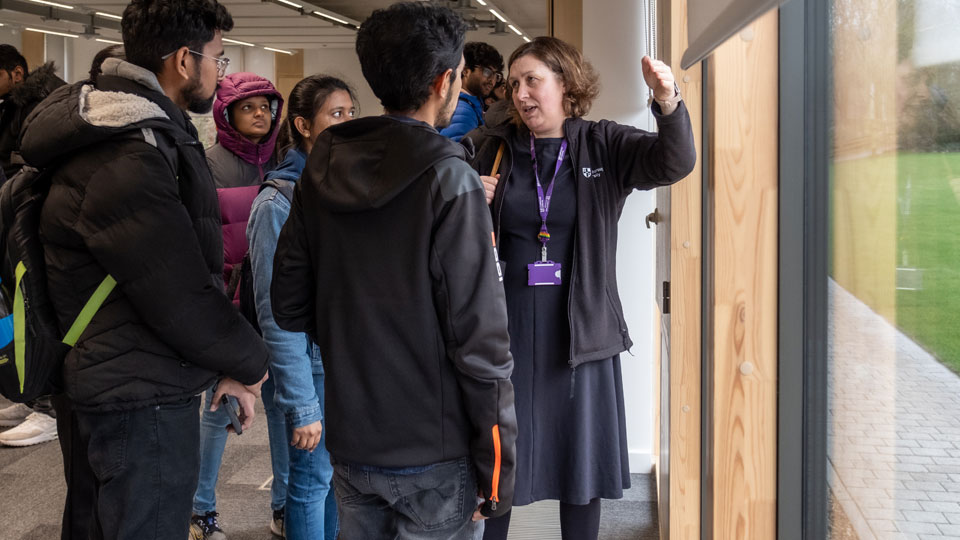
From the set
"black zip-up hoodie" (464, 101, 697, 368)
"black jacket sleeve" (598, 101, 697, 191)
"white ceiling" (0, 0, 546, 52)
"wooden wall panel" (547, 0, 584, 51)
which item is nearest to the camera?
"black jacket sleeve" (598, 101, 697, 191)

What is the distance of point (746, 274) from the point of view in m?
1.65

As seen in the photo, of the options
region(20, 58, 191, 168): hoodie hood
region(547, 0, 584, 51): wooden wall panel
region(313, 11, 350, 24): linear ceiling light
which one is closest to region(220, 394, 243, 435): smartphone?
region(20, 58, 191, 168): hoodie hood

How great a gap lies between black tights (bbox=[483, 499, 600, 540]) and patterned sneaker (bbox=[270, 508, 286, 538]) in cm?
101

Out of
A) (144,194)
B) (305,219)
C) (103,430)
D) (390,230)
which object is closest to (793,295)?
(390,230)

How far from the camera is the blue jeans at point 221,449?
2.66 metres

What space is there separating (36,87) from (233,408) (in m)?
3.00

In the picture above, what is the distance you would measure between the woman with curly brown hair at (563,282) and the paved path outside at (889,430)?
2.56ft

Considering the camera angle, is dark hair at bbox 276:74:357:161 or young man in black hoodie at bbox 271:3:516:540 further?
dark hair at bbox 276:74:357:161

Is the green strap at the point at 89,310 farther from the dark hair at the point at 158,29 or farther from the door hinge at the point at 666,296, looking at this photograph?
the door hinge at the point at 666,296

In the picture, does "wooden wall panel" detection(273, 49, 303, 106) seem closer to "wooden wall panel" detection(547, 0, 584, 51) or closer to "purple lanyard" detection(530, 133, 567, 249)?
"wooden wall panel" detection(547, 0, 584, 51)

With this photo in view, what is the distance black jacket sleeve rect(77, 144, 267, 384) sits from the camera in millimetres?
1642

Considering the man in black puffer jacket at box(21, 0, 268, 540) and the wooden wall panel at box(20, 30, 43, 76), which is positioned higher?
the wooden wall panel at box(20, 30, 43, 76)

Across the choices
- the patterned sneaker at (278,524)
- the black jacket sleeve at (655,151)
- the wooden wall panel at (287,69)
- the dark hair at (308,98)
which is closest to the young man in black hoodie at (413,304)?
the black jacket sleeve at (655,151)

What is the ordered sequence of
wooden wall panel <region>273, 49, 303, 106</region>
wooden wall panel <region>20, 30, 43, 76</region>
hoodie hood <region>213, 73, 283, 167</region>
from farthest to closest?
wooden wall panel <region>273, 49, 303, 106</region>
wooden wall panel <region>20, 30, 43, 76</region>
hoodie hood <region>213, 73, 283, 167</region>
